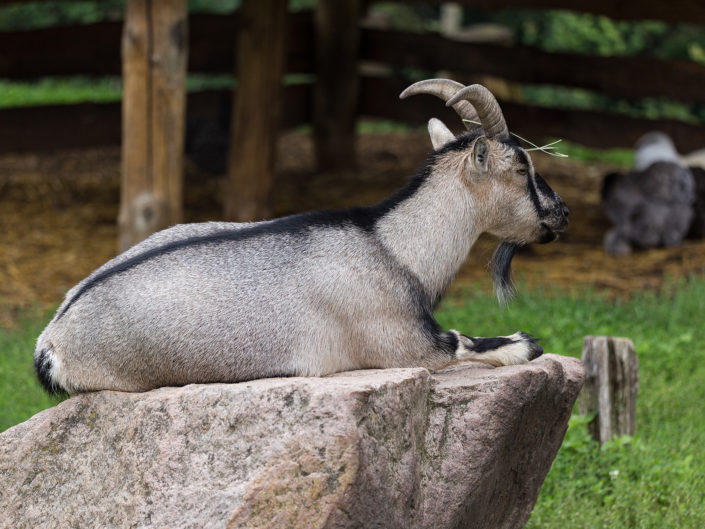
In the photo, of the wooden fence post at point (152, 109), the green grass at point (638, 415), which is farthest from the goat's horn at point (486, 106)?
the wooden fence post at point (152, 109)

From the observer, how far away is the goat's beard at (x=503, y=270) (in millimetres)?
3938

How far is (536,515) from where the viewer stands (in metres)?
4.48

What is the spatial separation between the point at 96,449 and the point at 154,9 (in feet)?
13.5

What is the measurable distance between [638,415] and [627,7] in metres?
4.51

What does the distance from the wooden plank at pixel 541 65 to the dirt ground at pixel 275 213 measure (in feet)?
4.29

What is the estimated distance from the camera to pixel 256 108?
838 centimetres

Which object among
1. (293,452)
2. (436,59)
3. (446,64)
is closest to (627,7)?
(446,64)

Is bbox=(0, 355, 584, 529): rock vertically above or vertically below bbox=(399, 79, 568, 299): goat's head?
below

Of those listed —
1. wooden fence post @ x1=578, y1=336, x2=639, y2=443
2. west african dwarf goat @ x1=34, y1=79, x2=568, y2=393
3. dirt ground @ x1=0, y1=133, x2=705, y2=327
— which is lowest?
dirt ground @ x1=0, y1=133, x2=705, y2=327

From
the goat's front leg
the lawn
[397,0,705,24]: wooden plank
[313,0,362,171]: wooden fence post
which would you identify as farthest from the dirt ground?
the goat's front leg

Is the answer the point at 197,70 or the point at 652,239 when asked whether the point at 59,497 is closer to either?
the point at 652,239

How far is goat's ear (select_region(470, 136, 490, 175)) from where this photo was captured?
3625mm

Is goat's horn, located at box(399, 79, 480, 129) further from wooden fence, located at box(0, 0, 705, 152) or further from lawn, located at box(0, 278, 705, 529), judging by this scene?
wooden fence, located at box(0, 0, 705, 152)

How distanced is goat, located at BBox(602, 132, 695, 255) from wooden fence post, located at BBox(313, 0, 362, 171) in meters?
3.33
